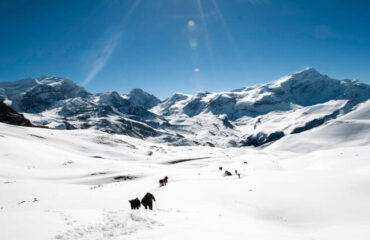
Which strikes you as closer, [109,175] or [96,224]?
[96,224]

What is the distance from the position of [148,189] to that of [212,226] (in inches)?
688

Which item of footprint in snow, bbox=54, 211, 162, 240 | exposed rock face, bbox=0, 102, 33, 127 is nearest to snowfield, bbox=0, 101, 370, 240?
footprint in snow, bbox=54, 211, 162, 240

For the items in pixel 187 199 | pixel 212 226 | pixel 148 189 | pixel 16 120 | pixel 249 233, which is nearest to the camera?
pixel 249 233

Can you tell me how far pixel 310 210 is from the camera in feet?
57.6

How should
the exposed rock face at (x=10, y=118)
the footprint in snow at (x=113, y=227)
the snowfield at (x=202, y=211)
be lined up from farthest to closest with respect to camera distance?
the exposed rock face at (x=10, y=118)
the snowfield at (x=202, y=211)
the footprint in snow at (x=113, y=227)

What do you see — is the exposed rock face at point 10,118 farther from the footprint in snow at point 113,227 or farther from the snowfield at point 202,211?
the footprint in snow at point 113,227

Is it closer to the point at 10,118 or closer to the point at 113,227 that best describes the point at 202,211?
the point at 113,227

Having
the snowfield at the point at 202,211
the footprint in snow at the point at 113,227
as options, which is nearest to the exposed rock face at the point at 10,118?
the snowfield at the point at 202,211

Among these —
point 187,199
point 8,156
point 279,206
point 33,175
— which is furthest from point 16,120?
point 279,206

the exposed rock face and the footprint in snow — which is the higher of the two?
the exposed rock face

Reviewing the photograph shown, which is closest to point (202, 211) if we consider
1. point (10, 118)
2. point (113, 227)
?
point (113, 227)

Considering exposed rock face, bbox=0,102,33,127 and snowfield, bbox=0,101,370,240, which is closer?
snowfield, bbox=0,101,370,240

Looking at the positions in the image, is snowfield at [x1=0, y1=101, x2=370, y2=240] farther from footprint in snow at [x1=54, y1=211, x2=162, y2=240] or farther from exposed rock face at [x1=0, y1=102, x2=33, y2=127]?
exposed rock face at [x1=0, y1=102, x2=33, y2=127]

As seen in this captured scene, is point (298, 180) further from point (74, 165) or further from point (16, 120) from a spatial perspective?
point (16, 120)
